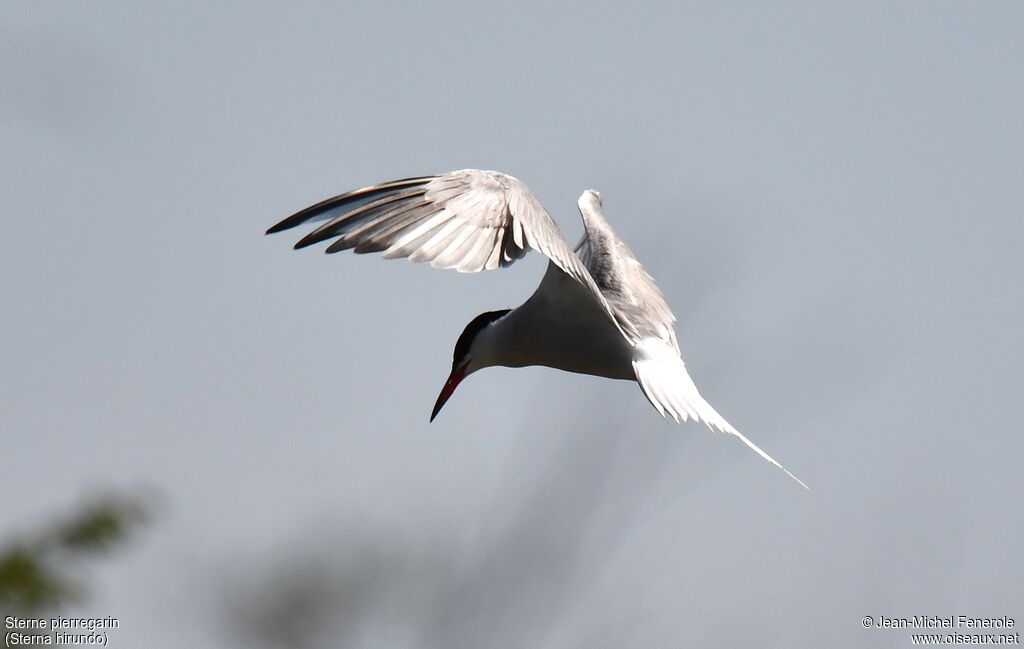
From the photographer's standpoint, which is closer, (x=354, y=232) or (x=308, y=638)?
(x=308, y=638)

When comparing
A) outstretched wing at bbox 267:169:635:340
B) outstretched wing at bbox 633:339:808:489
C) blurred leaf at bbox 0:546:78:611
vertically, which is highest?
outstretched wing at bbox 267:169:635:340

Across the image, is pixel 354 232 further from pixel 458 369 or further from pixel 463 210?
pixel 458 369

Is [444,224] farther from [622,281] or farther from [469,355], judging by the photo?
[622,281]

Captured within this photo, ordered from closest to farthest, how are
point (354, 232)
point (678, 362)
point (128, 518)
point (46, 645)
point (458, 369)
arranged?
point (46, 645) → point (128, 518) → point (354, 232) → point (678, 362) → point (458, 369)

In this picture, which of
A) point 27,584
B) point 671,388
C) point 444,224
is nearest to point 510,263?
point 444,224

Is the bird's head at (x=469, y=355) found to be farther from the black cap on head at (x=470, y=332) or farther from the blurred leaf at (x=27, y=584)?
the blurred leaf at (x=27, y=584)

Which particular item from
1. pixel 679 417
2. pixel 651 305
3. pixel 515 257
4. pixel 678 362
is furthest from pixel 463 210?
pixel 651 305

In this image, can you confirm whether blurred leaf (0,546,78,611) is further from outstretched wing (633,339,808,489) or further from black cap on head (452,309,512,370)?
black cap on head (452,309,512,370)

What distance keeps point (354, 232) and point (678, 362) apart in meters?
1.91

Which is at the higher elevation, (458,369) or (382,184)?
(382,184)

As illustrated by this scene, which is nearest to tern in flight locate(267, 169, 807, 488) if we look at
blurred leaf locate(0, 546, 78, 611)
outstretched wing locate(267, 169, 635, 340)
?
outstretched wing locate(267, 169, 635, 340)

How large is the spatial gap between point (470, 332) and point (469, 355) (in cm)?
12

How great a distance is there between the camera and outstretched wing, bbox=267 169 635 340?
374 cm

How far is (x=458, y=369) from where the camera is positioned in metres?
5.59
